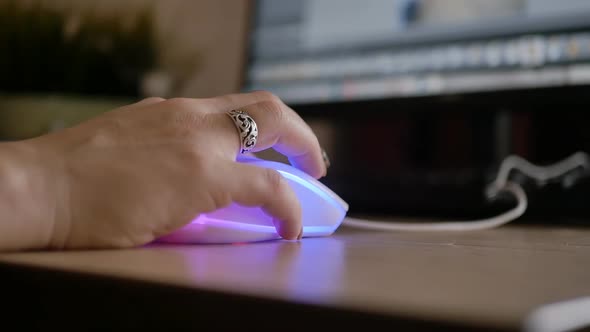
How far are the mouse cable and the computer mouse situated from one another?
0.35 feet

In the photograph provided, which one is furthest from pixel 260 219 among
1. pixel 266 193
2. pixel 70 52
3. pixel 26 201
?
pixel 70 52

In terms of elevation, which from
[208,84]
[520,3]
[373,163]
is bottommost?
[373,163]

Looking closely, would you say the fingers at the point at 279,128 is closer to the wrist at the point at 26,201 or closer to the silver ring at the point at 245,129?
the silver ring at the point at 245,129

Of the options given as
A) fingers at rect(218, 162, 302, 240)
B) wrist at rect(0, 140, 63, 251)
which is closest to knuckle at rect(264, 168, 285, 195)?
fingers at rect(218, 162, 302, 240)

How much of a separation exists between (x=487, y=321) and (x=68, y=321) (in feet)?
0.62

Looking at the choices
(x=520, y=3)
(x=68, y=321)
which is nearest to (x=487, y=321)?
(x=68, y=321)

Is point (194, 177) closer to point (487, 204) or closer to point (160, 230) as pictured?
point (160, 230)

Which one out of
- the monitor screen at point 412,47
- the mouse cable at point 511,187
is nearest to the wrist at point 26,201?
the mouse cable at point 511,187

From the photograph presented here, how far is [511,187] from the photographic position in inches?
28.3

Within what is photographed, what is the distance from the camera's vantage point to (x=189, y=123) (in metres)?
0.39

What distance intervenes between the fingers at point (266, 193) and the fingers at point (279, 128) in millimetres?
40

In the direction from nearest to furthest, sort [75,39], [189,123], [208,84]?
[189,123]
[75,39]
[208,84]

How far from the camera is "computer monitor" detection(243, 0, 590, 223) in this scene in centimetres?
74

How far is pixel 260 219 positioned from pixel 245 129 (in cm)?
6
